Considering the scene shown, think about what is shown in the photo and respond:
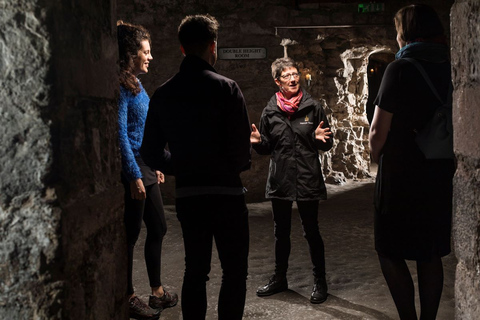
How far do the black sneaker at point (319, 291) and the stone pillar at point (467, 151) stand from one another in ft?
4.76

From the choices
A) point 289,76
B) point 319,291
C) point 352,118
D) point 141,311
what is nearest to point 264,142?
point 289,76


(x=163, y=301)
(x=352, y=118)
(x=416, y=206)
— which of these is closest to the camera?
(x=416, y=206)

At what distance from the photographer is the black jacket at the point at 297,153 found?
312 centimetres

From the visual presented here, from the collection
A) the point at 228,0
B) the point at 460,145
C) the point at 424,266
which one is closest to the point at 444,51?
the point at 460,145

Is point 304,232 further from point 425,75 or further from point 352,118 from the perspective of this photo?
point 352,118

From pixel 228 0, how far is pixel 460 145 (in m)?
4.96

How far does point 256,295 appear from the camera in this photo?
3.26 meters

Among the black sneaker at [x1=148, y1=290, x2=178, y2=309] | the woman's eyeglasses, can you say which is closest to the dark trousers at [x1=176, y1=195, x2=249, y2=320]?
the black sneaker at [x1=148, y1=290, x2=178, y2=309]

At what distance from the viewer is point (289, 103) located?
126 inches

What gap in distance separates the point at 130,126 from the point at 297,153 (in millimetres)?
1058

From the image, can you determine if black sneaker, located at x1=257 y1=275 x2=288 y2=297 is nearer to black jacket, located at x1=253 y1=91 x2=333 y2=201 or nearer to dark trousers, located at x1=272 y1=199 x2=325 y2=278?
dark trousers, located at x1=272 y1=199 x2=325 y2=278

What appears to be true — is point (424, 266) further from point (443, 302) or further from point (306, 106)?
point (306, 106)

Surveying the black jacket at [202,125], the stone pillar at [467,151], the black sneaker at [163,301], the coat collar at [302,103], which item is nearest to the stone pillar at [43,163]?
the black jacket at [202,125]

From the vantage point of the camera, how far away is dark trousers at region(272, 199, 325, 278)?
3.13m
